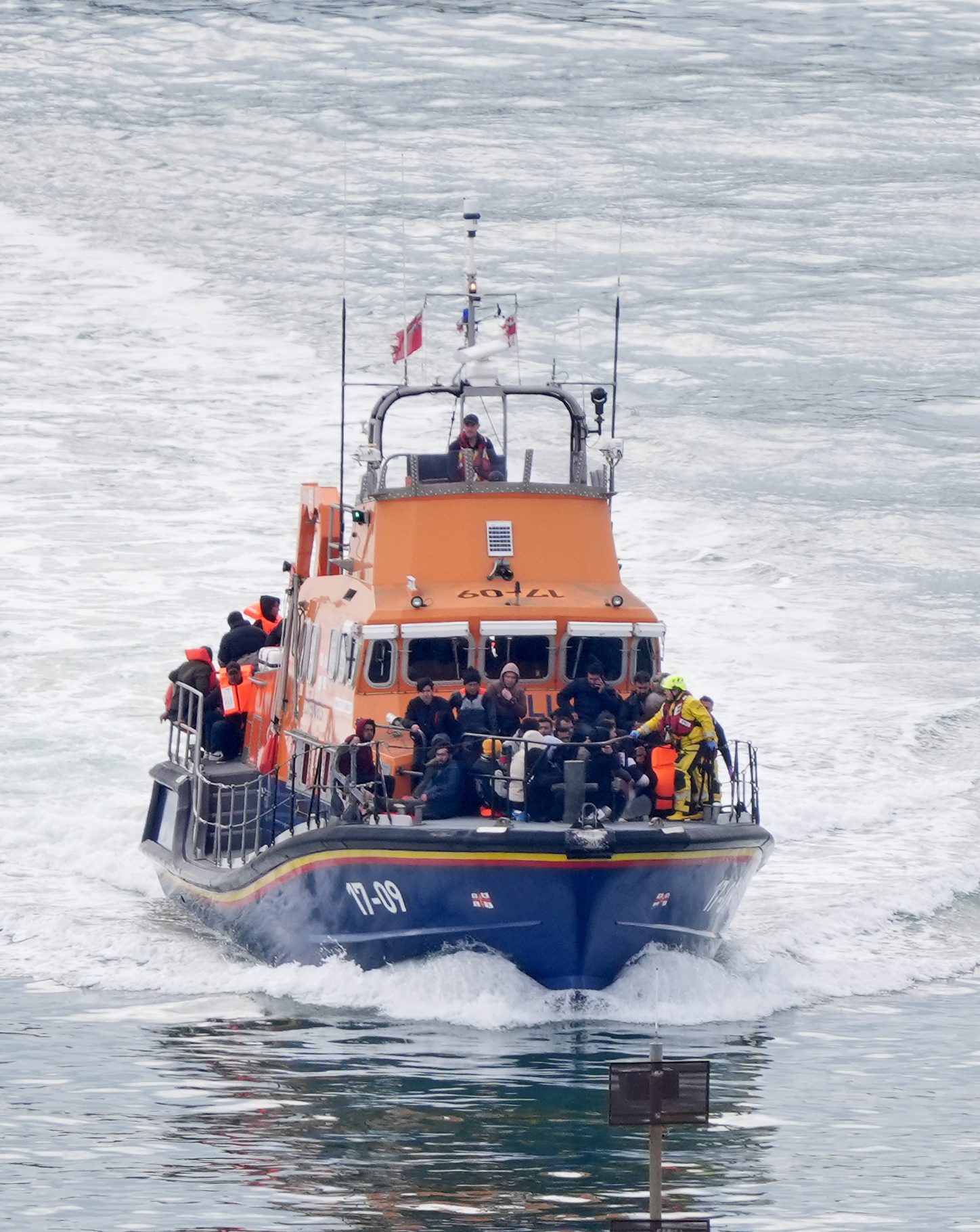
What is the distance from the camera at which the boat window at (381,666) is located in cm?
1706

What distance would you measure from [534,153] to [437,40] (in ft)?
31.0

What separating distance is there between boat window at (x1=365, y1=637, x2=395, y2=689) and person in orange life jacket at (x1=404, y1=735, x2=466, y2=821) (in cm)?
133

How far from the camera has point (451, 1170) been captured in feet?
38.7

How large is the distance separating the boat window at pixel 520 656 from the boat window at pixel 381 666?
756 mm

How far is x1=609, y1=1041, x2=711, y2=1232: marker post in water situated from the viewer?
865 centimetres

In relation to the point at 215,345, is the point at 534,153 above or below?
above

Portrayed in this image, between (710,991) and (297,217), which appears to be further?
(297,217)

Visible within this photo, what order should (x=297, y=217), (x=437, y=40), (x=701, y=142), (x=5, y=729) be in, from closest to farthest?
(x=5, y=729) → (x=297, y=217) → (x=701, y=142) → (x=437, y=40)

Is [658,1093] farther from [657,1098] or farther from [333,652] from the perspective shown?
[333,652]

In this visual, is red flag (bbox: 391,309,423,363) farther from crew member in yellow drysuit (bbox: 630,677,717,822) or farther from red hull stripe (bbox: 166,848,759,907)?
red hull stripe (bbox: 166,848,759,907)

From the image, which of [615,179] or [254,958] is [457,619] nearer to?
[254,958]

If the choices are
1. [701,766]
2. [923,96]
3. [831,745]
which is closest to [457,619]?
[701,766]

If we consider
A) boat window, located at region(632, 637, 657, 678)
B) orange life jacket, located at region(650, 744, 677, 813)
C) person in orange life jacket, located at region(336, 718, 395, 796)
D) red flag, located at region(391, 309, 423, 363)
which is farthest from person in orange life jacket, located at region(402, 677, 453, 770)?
red flag, located at region(391, 309, 423, 363)

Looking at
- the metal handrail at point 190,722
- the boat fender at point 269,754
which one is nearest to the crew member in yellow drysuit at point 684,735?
the boat fender at point 269,754
